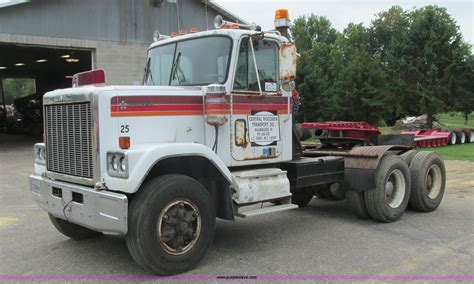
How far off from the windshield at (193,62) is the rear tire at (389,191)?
3.00 m

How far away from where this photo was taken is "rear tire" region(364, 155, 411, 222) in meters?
7.27

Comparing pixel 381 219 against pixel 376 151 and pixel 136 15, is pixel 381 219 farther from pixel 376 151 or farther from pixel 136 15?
pixel 136 15

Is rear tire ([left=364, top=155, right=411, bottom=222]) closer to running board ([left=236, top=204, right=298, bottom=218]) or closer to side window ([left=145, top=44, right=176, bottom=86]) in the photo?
running board ([left=236, top=204, right=298, bottom=218])

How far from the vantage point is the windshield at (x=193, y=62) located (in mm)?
5906

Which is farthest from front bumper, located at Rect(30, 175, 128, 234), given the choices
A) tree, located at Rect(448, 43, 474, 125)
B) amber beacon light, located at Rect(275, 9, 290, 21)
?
tree, located at Rect(448, 43, 474, 125)

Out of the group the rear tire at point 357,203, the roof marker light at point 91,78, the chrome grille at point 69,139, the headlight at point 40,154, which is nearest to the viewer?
the chrome grille at point 69,139

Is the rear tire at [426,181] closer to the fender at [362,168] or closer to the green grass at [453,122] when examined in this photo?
the fender at [362,168]

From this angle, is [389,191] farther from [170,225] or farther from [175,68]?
[170,225]

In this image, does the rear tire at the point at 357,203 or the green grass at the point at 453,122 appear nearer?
the rear tire at the point at 357,203

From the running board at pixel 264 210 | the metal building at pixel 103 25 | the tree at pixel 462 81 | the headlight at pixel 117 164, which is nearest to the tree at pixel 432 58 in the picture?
the tree at pixel 462 81

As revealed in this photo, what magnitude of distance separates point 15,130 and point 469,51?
30.6 m

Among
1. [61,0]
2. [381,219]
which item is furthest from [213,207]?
[61,0]

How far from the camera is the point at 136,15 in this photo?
20.2 meters

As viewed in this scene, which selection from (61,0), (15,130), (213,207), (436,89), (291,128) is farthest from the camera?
(15,130)
